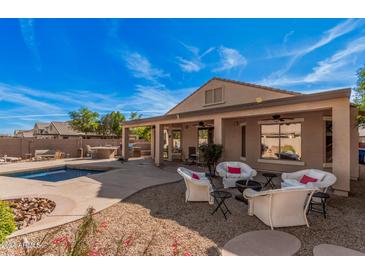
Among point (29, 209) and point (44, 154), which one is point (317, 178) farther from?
point (44, 154)

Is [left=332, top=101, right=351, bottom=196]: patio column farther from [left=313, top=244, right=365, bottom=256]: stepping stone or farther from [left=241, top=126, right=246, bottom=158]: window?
[left=241, top=126, right=246, bottom=158]: window

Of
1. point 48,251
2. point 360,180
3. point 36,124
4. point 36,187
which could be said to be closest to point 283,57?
point 360,180

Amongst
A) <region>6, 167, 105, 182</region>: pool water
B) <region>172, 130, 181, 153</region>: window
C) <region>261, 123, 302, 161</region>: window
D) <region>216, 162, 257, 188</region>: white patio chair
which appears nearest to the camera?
<region>216, 162, 257, 188</region>: white patio chair

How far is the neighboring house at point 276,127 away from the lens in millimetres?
6465

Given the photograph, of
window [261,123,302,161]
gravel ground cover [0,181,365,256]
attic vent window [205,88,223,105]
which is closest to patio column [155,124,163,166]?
attic vent window [205,88,223,105]

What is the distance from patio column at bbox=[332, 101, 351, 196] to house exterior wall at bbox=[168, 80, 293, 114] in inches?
223

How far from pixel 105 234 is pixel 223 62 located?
42.9 feet

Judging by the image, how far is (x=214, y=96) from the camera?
14406 mm

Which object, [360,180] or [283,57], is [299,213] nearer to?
[360,180]

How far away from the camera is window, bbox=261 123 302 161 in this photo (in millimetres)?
9953

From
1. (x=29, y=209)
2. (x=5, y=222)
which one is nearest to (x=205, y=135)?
(x=29, y=209)

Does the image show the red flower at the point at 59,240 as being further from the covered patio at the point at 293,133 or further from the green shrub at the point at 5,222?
the covered patio at the point at 293,133
